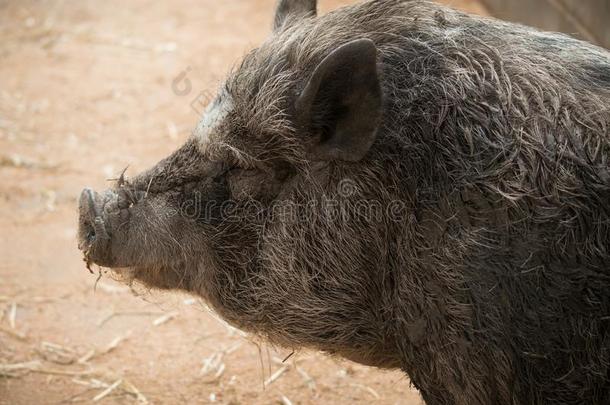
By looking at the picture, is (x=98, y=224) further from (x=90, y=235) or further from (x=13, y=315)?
(x=13, y=315)

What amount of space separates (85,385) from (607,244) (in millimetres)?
3471

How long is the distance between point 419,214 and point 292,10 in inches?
60.1

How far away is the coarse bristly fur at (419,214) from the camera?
3439mm

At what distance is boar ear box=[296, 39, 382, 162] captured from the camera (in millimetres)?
3607

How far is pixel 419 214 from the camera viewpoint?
3.69m

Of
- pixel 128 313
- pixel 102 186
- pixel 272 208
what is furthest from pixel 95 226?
pixel 102 186

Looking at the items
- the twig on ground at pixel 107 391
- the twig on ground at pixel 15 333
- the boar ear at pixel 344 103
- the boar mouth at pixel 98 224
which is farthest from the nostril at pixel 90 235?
the twig on ground at pixel 15 333

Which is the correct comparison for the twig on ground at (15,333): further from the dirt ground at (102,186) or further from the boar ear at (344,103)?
the boar ear at (344,103)

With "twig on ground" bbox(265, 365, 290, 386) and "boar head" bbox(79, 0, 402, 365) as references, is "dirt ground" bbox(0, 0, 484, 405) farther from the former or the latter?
"boar head" bbox(79, 0, 402, 365)

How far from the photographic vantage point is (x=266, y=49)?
14.0 ft

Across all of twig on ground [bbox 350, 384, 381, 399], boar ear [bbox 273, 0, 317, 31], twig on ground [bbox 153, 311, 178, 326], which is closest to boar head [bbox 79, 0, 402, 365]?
boar ear [bbox 273, 0, 317, 31]

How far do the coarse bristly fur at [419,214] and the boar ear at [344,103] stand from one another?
0.05m

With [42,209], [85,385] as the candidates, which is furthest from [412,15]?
[42,209]

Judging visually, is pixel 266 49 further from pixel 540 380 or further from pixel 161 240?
pixel 540 380
